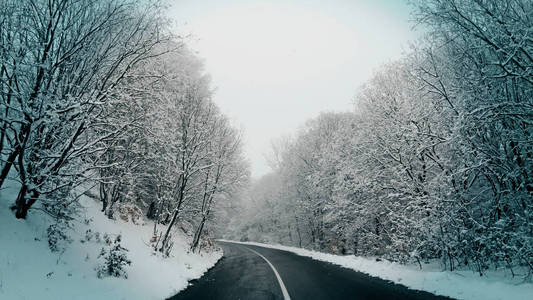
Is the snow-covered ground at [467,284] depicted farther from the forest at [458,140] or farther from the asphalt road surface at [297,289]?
the forest at [458,140]

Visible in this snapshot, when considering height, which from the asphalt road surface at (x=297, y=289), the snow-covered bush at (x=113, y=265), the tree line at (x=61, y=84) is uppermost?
the tree line at (x=61, y=84)

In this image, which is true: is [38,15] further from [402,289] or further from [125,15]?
[402,289]

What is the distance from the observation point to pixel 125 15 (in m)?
7.17

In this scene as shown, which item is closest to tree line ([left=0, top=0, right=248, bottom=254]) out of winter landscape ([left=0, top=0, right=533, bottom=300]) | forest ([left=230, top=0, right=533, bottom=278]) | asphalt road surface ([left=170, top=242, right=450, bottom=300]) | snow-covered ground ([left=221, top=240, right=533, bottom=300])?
winter landscape ([left=0, top=0, right=533, bottom=300])

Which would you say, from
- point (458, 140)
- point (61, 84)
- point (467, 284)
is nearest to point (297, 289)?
point (467, 284)

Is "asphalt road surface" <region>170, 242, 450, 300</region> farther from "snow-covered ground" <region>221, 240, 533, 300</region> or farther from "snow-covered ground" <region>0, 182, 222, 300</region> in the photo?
"snow-covered ground" <region>0, 182, 222, 300</region>

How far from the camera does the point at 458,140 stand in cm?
784

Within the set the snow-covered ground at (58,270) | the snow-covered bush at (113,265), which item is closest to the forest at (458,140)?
the snow-covered ground at (58,270)

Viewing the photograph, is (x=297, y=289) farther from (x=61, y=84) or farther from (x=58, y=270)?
(x=61, y=84)

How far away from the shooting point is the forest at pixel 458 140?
22.3 ft

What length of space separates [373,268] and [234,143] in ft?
35.8

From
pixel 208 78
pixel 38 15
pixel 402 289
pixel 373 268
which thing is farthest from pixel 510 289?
pixel 208 78

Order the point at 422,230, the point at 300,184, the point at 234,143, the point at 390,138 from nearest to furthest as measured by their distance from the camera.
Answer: the point at 422,230
the point at 390,138
the point at 234,143
the point at 300,184

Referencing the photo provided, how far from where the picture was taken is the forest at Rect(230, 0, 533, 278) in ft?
22.3
